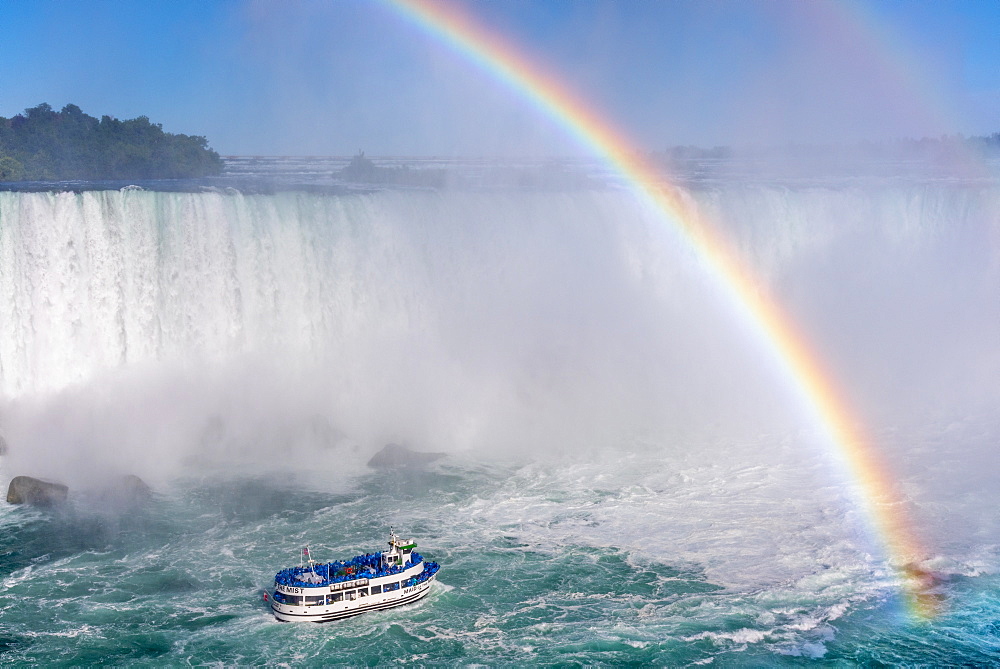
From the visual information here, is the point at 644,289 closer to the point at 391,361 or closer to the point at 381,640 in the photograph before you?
the point at 391,361

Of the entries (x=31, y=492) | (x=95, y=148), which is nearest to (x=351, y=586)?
(x=31, y=492)

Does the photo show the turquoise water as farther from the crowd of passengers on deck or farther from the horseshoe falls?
the crowd of passengers on deck

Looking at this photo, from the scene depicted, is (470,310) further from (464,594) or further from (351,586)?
(351,586)

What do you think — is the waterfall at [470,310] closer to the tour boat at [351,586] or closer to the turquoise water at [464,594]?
the turquoise water at [464,594]

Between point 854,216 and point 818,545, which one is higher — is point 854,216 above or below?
above

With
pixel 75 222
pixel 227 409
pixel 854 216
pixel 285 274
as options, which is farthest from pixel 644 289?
pixel 75 222

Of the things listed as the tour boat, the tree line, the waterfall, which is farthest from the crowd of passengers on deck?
the tree line
